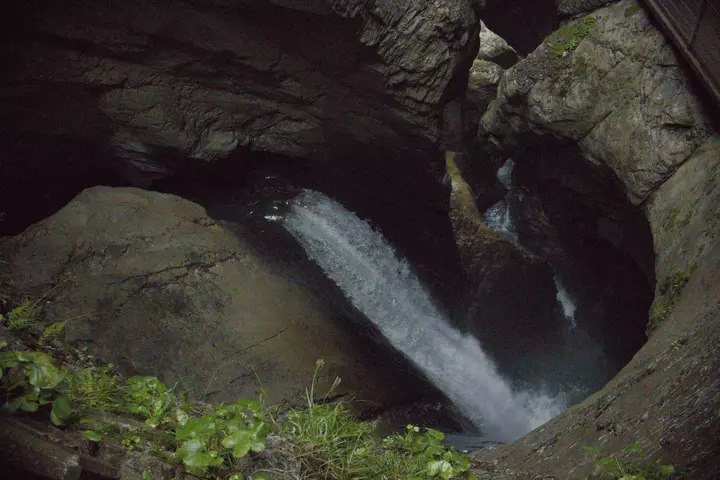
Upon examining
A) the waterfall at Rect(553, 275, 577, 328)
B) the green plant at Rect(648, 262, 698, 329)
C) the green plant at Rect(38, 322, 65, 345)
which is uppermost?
the green plant at Rect(648, 262, 698, 329)

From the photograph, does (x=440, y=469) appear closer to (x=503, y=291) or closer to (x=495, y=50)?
(x=503, y=291)

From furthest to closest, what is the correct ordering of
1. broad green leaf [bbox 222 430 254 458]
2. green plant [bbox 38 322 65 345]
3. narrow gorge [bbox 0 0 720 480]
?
narrow gorge [bbox 0 0 720 480]
green plant [bbox 38 322 65 345]
broad green leaf [bbox 222 430 254 458]

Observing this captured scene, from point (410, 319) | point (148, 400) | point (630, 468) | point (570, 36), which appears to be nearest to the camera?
point (630, 468)

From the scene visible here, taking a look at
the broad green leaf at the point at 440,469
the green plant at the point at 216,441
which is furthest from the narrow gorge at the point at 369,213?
the green plant at the point at 216,441

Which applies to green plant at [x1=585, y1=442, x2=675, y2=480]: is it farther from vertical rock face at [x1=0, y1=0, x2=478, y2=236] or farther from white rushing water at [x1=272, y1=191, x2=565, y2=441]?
vertical rock face at [x1=0, y1=0, x2=478, y2=236]

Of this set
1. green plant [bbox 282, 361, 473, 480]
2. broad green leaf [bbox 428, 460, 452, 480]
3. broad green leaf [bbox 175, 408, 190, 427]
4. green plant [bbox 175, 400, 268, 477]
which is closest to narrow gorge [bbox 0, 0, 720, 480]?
green plant [bbox 282, 361, 473, 480]

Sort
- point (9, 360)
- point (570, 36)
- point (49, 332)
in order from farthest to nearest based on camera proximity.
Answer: point (570, 36), point (49, 332), point (9, 360)

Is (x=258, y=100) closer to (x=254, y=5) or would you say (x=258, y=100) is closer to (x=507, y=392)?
(x=254, y=5)

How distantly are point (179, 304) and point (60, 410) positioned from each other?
12.6ft

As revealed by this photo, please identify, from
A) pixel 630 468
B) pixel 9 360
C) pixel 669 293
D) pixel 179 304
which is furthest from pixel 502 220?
pixel 9 360

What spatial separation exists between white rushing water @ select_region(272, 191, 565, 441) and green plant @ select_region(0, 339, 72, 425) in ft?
18.8

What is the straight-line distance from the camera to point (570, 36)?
23.4ft

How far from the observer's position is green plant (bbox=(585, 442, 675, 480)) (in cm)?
221

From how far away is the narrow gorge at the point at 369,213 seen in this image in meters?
5.37
